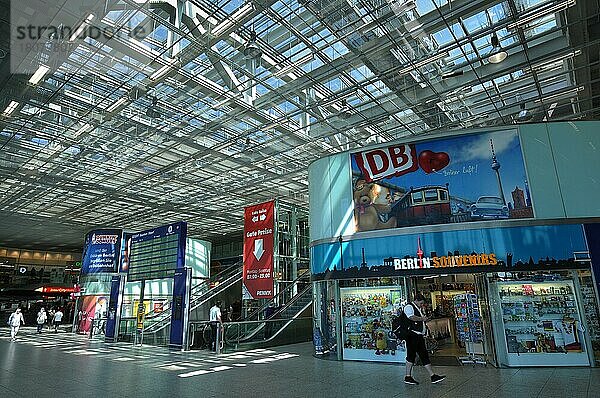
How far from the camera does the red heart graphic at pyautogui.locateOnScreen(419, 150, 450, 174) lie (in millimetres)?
9328

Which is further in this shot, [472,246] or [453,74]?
[453,74]

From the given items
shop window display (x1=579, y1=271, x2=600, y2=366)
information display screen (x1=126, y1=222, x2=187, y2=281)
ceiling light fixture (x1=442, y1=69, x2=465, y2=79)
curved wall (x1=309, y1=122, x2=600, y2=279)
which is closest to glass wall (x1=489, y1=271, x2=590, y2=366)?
shop window display (x1=579, y1=271, x2=600, y2=366)

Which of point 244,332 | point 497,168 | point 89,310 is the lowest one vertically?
point 244,332

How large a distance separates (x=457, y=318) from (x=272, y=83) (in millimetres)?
9058

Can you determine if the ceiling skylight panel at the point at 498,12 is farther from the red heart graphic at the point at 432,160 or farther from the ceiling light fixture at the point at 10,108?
the ceiling light fixture at the point at 10,108

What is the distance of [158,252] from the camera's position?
15.2 metres

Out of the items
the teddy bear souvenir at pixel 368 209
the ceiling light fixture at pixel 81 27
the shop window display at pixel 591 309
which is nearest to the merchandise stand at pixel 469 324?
the shop window display at pixel 591 309

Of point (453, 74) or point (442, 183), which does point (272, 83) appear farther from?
point (442, 183)

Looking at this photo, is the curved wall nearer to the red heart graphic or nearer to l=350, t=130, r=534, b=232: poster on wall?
l=350, t=130, r=534, b=232: poster on wall

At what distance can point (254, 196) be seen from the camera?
25531 millimetres

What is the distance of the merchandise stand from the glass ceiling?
711cm

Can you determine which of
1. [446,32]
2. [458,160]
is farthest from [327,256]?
[446,32]

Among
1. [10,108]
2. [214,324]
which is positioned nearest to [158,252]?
[214,324]

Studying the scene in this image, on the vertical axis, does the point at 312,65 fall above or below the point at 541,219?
above
